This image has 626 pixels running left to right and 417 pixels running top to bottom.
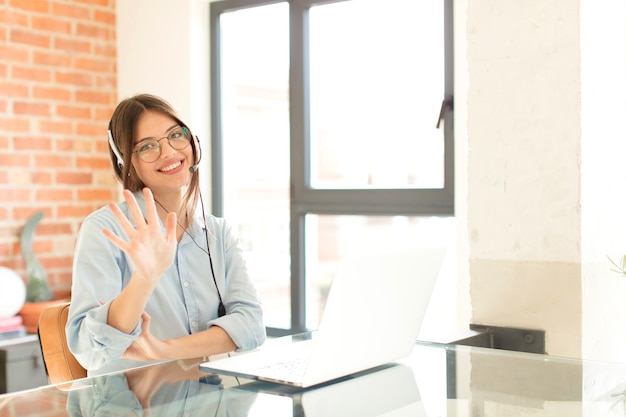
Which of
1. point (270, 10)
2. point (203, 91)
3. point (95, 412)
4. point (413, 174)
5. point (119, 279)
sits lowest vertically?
point (95, 412)

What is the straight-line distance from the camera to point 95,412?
4.22ft

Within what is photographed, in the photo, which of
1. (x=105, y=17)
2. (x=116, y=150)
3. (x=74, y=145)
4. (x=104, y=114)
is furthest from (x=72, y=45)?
(x=116, y=150)

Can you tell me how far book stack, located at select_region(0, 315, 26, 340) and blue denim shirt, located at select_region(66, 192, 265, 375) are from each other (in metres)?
1.53

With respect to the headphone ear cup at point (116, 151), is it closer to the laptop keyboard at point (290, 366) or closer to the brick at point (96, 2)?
the laptop keyboard at point (290, 366)

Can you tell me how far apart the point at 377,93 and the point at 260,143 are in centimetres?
68

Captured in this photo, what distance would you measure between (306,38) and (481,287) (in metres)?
1.60

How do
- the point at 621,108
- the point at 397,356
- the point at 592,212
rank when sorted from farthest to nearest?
the point at 621,108, the point at 592,212, the point at 397,356

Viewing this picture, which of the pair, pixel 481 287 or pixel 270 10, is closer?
pixel 481 287

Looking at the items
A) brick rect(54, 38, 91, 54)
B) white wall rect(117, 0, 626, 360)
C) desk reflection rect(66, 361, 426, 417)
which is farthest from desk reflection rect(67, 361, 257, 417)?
brick rect(54, 38, 91, 54)

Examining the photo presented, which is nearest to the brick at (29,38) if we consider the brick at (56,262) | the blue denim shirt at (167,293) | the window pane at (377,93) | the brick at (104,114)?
the brick at (104,114)

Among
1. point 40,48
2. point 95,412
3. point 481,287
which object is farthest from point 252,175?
point 95,412

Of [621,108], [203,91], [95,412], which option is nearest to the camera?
[95,412]

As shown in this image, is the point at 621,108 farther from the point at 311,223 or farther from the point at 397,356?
the point at 311,223

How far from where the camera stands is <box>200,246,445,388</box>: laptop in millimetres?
1442
